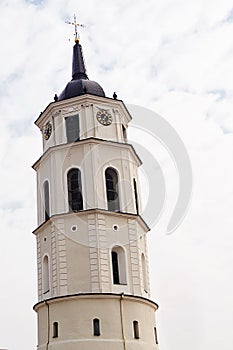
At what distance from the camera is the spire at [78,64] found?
35594 millimetres

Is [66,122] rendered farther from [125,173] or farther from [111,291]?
[111,291]

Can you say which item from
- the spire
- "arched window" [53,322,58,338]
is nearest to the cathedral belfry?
"arched window" [53,322,58,338]

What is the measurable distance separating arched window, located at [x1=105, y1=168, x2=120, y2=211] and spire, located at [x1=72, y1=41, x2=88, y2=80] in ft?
23.7

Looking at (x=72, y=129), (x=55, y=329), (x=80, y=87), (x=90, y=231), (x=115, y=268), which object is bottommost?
(x=55, y=329)

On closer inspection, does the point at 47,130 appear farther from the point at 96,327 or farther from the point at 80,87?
the point at 96,327

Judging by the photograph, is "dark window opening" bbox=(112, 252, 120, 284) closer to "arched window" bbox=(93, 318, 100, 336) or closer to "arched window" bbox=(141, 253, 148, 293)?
"arched window" bbox=(141, 253, 148, 293)

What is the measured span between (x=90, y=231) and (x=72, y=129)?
246 inches

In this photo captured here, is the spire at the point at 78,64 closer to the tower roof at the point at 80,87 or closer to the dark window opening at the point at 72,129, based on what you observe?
the tower roof at the point at 80,87

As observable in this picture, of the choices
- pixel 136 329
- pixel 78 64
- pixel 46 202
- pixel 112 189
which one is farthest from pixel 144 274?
pixel 78 64

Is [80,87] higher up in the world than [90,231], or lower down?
higher up

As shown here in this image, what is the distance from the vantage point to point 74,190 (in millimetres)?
30562

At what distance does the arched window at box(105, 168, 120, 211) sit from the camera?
30.4 m

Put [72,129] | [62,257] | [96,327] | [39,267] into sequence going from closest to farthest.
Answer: [96,327]
[62,257]
[39,267]
[72,129]

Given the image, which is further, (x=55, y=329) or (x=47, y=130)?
(x=47, y=130)
